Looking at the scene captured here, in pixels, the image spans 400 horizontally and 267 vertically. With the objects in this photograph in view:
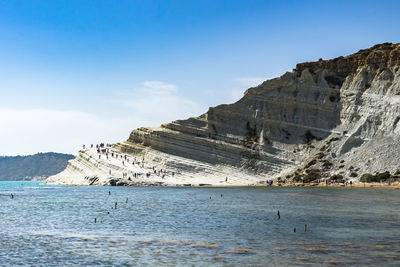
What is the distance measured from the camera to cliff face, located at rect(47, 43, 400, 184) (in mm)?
80125

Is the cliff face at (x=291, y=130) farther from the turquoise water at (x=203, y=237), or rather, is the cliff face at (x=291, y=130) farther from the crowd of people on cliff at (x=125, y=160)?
the turquoise water at (x=203, y=237)

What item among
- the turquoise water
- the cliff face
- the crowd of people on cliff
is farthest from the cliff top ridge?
the turquoise water

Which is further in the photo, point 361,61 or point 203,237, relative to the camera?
point 361,61

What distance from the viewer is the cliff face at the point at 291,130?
80.1 metres

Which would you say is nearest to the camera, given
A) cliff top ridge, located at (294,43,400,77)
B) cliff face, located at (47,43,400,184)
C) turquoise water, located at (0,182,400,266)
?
turquoise water, located at (0,182,400,266)

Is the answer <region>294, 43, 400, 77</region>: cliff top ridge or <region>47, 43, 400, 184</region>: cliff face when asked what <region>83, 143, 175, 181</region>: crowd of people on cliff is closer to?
<region>47, 43, 400, 184</region>: cliff face

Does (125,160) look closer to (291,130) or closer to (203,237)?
(291,130)

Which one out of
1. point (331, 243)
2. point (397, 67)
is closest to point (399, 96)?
point (397, 67)

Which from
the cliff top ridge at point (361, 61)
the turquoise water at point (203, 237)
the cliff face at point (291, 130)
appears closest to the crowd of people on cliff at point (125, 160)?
the cliff face at point (291, 130)

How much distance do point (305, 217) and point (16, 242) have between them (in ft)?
56.2

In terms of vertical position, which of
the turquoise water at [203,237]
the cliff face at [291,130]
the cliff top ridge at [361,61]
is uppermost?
the cliff top ridge at [361,61]

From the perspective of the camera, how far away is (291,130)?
8931cm

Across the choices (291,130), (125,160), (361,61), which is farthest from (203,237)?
(361,61)

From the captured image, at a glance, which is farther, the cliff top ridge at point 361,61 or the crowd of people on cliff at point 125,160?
the cliff top ridge at point 361,61
